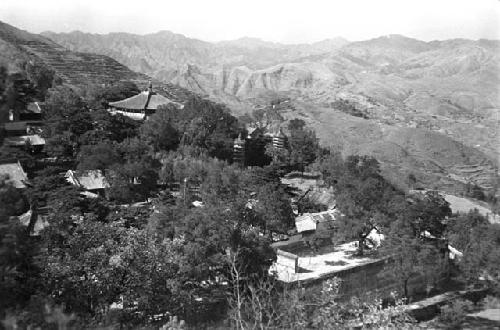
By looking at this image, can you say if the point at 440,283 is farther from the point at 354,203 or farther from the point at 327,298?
the point at 327,298

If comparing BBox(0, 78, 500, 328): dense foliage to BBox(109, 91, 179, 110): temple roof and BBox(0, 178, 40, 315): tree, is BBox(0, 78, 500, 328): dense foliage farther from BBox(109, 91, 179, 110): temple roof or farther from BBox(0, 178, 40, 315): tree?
BBox(109, 91, 179, 110): temple roof

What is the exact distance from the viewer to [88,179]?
2466 cm

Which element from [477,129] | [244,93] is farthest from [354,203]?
[244,93]

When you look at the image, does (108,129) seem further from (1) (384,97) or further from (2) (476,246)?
(1) (384,97)

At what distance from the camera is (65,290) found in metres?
13.2

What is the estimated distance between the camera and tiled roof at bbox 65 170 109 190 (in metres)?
24.1

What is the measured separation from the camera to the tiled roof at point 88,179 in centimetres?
2409

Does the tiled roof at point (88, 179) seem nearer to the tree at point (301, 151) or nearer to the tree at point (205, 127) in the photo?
the tree at point (205, 127)

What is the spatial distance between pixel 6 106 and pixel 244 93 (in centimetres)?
14247

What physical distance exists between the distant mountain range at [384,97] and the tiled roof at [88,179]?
2501 cm

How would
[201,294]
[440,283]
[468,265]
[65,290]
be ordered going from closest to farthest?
1. [65,290]
2. [201,294]
3. [468,265]
4. [440,283]

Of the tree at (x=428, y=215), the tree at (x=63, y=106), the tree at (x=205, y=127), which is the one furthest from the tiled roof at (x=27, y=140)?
the tree at (x=428, y=215)

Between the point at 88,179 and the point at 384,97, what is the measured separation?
4089 inches

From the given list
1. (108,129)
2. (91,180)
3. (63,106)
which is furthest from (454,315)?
(63,106)
